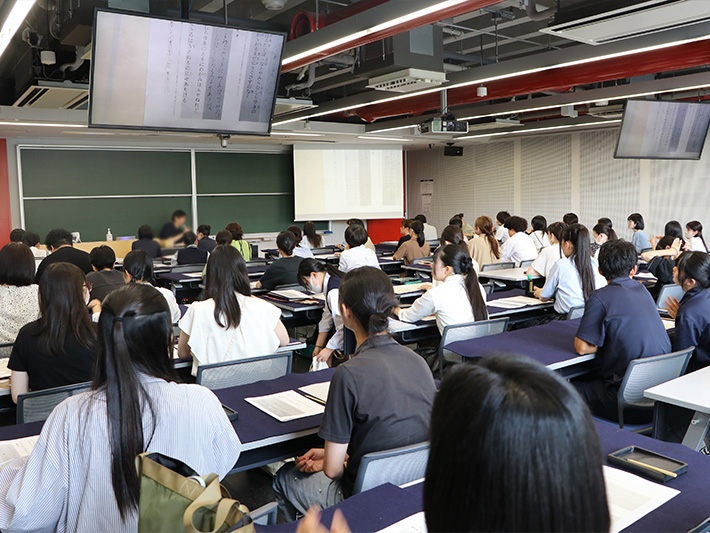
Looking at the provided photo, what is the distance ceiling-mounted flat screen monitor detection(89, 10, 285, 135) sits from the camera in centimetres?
334

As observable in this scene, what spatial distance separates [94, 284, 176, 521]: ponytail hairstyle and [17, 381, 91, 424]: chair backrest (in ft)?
3.45

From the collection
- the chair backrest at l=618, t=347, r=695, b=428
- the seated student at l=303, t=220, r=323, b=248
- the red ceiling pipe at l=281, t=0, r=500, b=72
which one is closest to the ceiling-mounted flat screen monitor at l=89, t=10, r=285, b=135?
the red ceiling pipe at l=281, t=0, r=500, b=72

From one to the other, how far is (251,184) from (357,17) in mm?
9830

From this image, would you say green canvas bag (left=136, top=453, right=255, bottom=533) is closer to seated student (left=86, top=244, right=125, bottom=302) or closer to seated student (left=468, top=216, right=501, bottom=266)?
seated student (left=86, top=244, right=125, bottom=302)

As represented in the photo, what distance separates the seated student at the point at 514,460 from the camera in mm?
640

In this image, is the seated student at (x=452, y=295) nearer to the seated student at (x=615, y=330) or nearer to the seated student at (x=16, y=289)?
the seated student at (x=615, y=330)

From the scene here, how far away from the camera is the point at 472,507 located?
652 millimetres

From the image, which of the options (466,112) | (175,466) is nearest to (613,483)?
(175,466)

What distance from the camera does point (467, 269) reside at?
4.43 meters

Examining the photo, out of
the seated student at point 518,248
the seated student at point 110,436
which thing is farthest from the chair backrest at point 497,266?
the seated student at point 110,436

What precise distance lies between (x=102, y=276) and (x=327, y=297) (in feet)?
5.88

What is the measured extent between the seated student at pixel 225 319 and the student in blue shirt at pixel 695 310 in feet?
7.57

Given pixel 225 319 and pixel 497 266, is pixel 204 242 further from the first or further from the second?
pixel 225 319

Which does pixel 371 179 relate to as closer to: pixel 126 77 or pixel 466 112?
pixel 466 112
